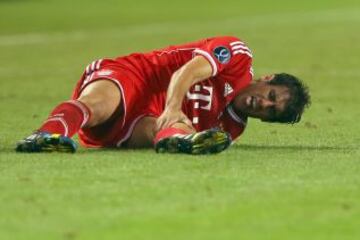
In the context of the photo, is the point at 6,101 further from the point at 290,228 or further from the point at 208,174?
the point at 290,228

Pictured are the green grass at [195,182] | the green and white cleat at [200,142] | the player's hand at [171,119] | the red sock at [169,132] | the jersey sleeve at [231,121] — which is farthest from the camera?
the jersey sleeve at [231,121]

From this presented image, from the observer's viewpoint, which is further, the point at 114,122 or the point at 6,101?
the point at 6,101

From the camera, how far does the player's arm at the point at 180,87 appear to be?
29.9ft

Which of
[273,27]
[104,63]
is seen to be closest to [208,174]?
[104,63]

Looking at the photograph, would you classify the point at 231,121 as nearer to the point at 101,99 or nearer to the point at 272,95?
the point at 272,95

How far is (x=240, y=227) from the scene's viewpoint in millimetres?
6371

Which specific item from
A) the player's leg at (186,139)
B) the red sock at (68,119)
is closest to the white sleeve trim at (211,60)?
the player's leg at (186,139)

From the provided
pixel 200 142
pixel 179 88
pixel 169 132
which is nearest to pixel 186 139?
pixel 200 142

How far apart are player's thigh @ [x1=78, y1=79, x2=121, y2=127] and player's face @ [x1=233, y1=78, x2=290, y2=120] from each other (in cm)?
90

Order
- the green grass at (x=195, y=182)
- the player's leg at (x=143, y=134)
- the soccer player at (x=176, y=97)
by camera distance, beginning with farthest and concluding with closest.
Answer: the player's leg at (x=143, y=134) < the soccer player at (x=176, y=97) < the green grass at (x=195, y=182)

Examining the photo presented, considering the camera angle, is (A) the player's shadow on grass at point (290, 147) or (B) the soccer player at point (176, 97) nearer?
(B) the soccer player at point (176, 97)

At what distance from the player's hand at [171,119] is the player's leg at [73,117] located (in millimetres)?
384

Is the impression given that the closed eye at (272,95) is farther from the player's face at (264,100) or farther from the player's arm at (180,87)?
the player's arm at (180,87)

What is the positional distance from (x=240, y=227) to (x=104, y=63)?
368 cm
